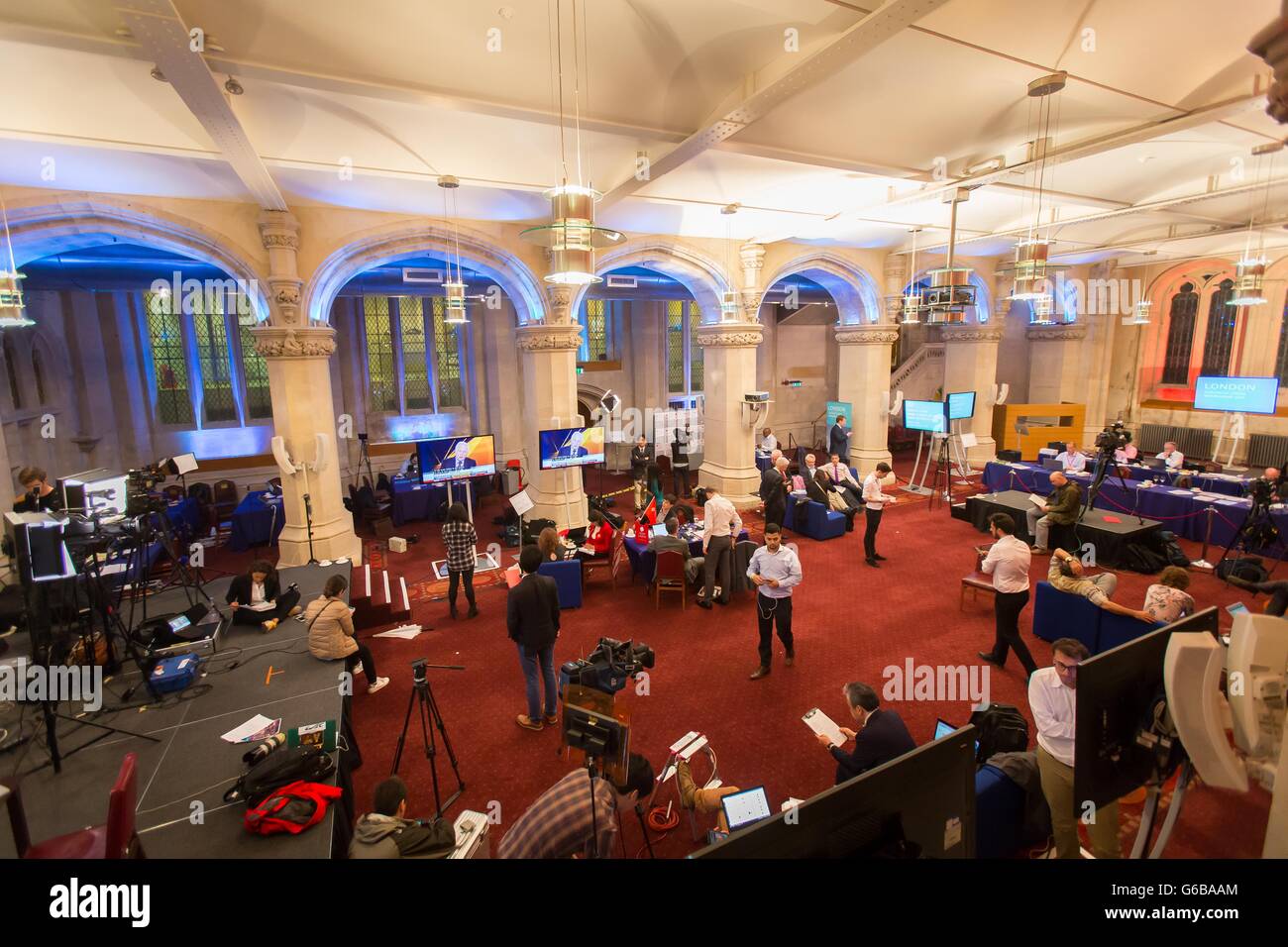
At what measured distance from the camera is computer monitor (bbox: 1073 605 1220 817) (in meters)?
1.81

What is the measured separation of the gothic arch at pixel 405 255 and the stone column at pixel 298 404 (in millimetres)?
305

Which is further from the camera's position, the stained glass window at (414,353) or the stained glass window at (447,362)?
the stained glass window at (447,362)

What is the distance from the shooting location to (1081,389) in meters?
16.7

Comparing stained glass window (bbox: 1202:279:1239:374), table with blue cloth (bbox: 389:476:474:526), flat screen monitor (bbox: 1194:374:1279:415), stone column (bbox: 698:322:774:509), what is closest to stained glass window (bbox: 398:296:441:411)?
table with blue cloth (bbox: 389:476:474:526)

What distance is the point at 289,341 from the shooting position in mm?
8305

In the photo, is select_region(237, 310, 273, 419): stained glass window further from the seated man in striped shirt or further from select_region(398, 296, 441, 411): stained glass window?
the seated man in striped shirt

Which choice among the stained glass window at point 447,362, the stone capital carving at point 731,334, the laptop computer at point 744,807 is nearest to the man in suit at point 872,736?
the laptop computer at point 744,807

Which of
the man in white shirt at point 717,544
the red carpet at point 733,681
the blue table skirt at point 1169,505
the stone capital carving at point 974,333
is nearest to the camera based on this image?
the red carpet at point 733,681

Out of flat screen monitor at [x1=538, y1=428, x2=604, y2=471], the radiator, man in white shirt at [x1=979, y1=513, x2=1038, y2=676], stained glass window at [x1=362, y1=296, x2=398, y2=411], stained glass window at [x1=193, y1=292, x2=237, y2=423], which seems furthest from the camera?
stained glass window at [x1=362, y1=296, x2=398, y2=411]

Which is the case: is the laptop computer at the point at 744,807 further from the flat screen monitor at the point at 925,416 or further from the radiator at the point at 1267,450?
the radiator at the point at 1267,450

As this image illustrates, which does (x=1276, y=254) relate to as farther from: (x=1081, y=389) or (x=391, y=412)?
(x=391, y=412)

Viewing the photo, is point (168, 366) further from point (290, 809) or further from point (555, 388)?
point (290, 809)

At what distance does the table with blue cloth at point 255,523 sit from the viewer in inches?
407

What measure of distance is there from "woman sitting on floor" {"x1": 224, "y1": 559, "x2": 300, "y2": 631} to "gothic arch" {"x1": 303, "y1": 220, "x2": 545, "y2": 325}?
162 inches
